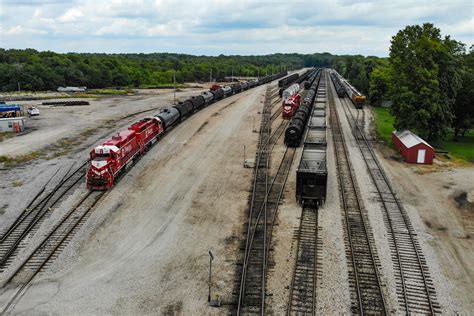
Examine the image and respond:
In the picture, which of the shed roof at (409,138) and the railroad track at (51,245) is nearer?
the railroad track at (51,245)

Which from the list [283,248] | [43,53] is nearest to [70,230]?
[283,248]

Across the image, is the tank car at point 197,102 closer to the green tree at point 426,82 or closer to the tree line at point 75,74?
the tree line at point 75,74

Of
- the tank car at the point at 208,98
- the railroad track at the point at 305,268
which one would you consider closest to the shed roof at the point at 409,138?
the railroad track at the point at 305,268

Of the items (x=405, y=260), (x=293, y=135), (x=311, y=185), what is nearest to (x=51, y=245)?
(x=311, y=185)

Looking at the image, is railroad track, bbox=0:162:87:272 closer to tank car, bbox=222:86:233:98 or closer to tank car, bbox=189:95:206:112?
tank car, bbox=189:95:206:112

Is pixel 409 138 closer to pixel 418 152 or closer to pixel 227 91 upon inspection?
pixel 418 152

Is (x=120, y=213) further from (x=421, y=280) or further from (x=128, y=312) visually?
(x=421, y=280)
